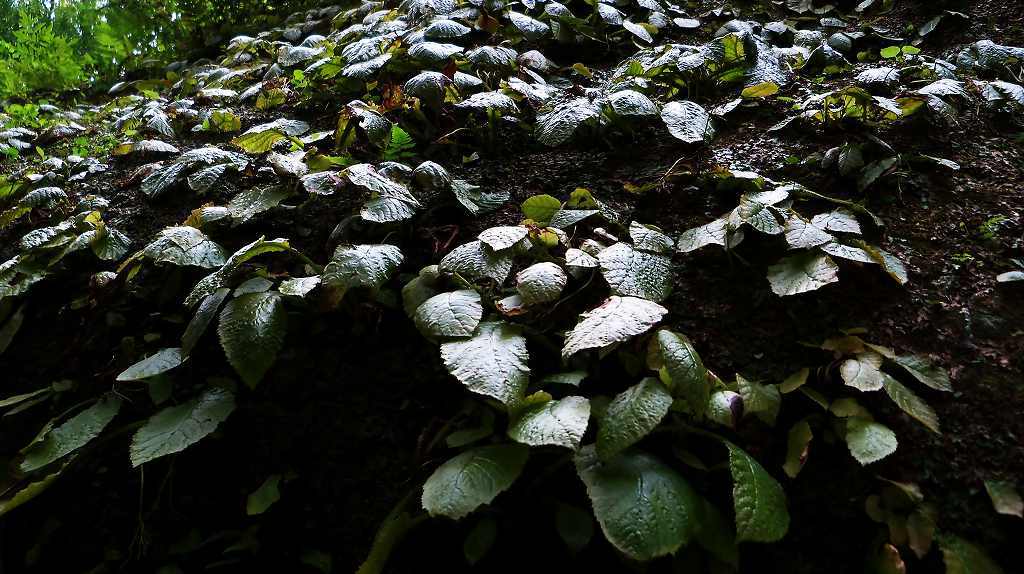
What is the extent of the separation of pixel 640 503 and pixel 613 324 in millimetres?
379

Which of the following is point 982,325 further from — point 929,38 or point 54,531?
point 54,531

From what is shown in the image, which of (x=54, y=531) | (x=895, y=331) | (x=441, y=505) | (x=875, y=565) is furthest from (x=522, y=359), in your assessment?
(x=54, y=531)

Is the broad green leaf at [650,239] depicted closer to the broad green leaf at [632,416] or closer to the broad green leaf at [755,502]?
the broad green leaf at [632,416]

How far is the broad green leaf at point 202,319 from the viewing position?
1.43 metres

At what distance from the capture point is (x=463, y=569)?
115cm

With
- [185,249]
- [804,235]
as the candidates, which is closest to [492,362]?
[804,235]

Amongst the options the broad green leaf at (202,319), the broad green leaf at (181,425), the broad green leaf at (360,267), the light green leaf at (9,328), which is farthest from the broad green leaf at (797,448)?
the light green leaf at (9,328)

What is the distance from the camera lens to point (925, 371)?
1161 millimetres

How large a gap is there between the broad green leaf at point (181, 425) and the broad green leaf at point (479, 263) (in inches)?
27.3

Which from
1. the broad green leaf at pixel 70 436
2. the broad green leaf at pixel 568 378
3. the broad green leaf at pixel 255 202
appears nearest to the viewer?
the broad green leaf at pixel 568 378

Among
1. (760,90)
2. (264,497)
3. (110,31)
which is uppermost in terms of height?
(110,31)

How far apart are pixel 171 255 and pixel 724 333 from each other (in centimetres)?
160

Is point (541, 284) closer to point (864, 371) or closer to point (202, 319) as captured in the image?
point (864, 371)

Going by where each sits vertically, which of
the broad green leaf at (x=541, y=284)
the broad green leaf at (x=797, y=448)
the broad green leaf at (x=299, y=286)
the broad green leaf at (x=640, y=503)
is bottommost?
the broad green leaf at (x=797, y=448)
